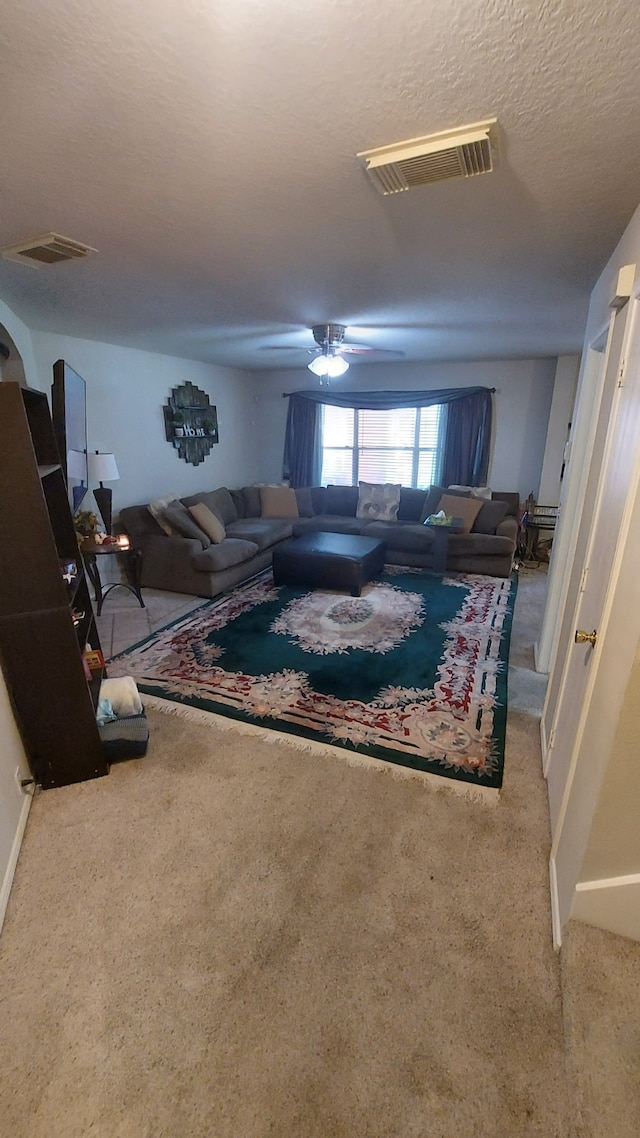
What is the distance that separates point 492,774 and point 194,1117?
1.50m

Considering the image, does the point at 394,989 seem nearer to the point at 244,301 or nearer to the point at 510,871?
the point at 510,871

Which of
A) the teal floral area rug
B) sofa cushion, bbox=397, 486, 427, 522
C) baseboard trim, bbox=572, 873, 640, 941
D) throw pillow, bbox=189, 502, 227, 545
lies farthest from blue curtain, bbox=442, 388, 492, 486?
baseboard trim, bbox=572, 873, 640, 941

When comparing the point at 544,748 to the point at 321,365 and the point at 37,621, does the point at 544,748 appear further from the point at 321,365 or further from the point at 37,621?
the point at 321,365

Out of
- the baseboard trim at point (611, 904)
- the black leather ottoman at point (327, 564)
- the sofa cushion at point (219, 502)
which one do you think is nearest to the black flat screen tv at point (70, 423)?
the black leather ottoman at point (327, 564)

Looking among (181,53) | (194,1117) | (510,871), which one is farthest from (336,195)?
(194,1117)

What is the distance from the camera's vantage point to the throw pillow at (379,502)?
18.9 ft

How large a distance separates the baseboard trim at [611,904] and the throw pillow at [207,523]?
3.99 m

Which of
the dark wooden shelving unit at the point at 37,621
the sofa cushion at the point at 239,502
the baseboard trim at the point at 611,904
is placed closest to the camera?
the baseboard trim at the point at 611,904

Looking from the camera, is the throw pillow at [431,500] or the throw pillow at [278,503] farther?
the throw pillow at [278,503]

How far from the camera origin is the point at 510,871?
1608 millimetres

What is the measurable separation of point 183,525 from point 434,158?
3659mm

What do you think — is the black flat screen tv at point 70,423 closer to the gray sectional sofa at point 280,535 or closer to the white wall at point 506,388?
the gray sectional sofa at point 280,535

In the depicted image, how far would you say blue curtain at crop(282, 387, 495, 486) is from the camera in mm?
5699

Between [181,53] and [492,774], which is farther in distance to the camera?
[492,774]
